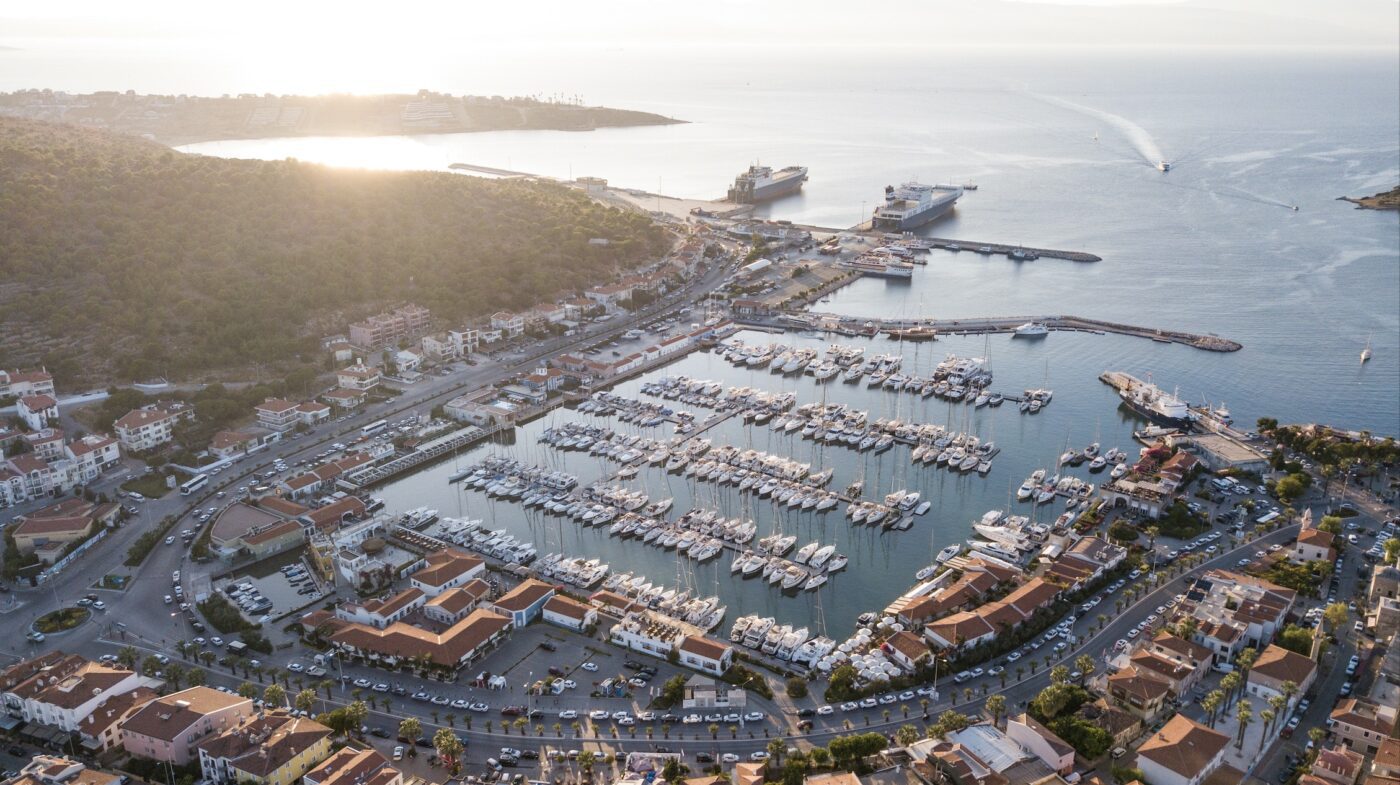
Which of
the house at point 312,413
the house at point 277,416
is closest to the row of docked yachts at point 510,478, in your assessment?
the house at point 312,413

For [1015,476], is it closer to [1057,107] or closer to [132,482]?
[132,482]

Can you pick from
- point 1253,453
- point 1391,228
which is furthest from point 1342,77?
point 1253,453

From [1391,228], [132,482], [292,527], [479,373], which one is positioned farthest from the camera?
[1391,228]

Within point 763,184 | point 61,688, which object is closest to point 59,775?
point 61,688

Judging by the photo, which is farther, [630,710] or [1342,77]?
[1342,77]

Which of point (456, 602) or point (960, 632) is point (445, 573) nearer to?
point (456, 602)

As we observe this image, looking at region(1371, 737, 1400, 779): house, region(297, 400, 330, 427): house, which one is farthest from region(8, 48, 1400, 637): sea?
region(1371, 737, 1400, 779): house
